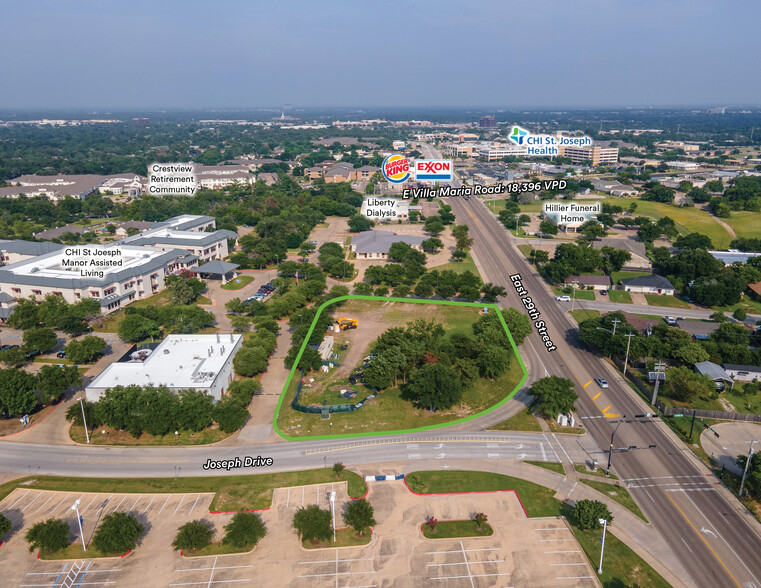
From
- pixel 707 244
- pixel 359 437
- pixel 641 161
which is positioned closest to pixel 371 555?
pixel 359 437

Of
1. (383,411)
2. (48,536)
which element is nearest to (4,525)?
(48,536)

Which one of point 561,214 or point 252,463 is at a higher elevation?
point 561,214

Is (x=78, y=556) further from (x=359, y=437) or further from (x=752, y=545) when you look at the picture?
(x=752, y=545)

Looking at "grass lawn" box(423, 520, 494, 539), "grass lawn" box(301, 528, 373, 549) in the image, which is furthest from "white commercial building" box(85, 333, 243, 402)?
"grass lawn" box(423, 520, 494, 539)

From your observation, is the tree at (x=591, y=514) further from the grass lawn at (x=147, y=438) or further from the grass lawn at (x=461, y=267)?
the grass lawn at (x=461, y=267)

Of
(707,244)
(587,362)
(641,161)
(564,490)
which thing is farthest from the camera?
Answer: (641,161)

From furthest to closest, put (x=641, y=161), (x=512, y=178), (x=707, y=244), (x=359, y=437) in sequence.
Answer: (x=641, y=161) < (x=512, y=178) < (x=707, y=244) < (x=359, y=437)
